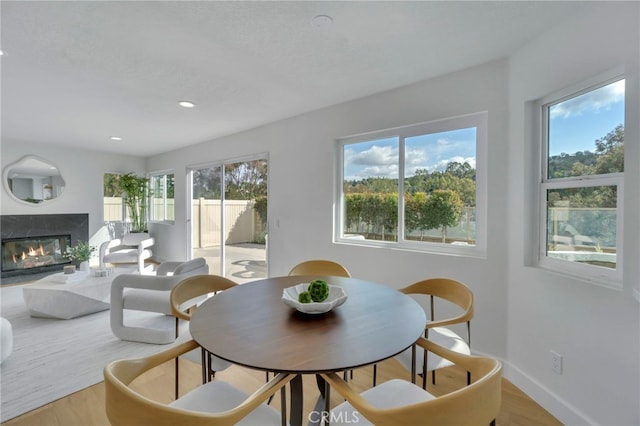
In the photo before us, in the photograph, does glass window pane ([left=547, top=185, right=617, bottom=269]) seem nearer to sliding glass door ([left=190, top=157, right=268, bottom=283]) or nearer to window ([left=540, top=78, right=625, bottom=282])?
window ([left=540, top=78, right=625, bottom=282])

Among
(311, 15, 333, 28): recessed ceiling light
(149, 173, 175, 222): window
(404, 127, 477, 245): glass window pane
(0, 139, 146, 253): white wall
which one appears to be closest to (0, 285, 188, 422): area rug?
(311, 15, 333, 28): recessed ceiling light

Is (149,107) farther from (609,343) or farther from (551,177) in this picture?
(609,343)

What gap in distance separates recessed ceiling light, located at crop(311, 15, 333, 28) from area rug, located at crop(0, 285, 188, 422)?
78.1 inches

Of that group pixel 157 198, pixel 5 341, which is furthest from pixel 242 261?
pixel 157 198

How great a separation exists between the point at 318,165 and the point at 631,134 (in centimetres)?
247

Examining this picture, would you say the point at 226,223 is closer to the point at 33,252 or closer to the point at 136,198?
the point at 136,198

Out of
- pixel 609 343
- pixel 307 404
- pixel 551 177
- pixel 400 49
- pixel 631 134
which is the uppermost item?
pixel 400 49

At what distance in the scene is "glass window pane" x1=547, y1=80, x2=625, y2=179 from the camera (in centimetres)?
153

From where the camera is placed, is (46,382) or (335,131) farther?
(335,131)

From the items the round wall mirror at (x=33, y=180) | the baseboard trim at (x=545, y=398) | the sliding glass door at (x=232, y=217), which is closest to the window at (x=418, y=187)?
the baseboard trim at (x=545, y=398)

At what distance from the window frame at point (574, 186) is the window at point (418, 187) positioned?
408 millimetres

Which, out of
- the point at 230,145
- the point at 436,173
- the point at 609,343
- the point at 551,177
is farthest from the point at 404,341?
the point at 230,145

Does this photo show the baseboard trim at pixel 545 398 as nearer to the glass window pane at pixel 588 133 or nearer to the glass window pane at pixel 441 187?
the glass window pane at pixel 441 187

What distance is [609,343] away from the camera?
1.48 metres
